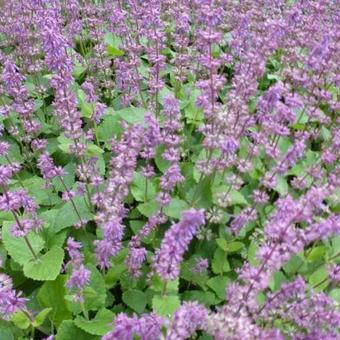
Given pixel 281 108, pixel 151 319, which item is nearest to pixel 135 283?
pixel 151 319

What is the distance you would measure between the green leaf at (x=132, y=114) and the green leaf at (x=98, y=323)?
71.0 inches

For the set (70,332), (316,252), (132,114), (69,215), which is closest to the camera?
(70,332)

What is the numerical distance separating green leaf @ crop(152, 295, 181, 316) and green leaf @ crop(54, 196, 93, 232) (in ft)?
3.11

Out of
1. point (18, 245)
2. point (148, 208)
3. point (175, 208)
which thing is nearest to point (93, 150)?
point (148, 208)

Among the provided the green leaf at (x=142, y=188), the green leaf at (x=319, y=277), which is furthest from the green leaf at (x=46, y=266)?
the green leaf at (x=319, y=277)

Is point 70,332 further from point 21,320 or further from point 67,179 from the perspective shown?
point 67,179

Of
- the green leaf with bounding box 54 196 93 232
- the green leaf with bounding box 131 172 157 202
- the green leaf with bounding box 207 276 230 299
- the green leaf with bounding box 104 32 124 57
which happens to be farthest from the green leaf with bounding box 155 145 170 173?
the green leaf with bounding box 104 32 124 57

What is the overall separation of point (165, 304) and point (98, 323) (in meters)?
0.47

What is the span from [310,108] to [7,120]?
9.64ft

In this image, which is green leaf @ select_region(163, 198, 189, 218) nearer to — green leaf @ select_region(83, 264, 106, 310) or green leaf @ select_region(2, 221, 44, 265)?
green leaf @ select_region(83, 264, 106, 310)

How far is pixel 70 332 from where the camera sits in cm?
354

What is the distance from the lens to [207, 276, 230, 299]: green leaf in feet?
12.7

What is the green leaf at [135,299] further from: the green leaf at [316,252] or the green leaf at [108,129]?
the green leaf at [108,129]

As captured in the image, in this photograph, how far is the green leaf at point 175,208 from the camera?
396cm
